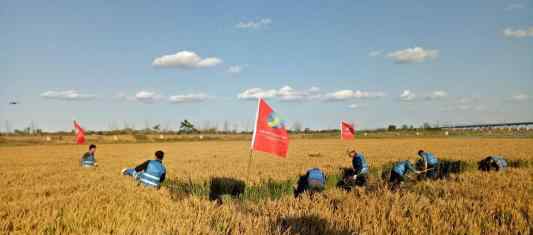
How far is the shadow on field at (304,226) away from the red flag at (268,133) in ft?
7.91

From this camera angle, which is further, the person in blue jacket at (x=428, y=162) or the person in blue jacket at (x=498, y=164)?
the person in blue jacket at (x=498, y=164)

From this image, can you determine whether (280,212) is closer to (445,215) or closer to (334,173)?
(445,215)

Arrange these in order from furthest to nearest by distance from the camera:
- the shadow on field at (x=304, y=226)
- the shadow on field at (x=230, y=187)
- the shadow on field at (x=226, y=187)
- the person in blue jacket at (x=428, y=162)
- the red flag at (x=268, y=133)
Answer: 1. the person in blue jacket at (x=428, y=162)
2. the shadow on field at (x=226, y=187)
3. the shadow on field at (x=230, y=187)
4. the red flag at (x=268, y=133)
5. the shadow on field at (x=304, y=226)

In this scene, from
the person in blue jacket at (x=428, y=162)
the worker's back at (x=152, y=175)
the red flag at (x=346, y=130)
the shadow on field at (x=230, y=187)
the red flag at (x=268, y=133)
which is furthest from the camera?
the red flag at (x=346, y=130)

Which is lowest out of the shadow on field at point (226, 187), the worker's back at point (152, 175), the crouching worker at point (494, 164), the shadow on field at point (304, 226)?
the shadow on field at point (226, 187)

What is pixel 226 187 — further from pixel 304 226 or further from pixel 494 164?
pixel 494 164

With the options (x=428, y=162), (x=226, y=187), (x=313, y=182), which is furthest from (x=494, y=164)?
(x=226, y=187)

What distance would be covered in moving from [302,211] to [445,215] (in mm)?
2284

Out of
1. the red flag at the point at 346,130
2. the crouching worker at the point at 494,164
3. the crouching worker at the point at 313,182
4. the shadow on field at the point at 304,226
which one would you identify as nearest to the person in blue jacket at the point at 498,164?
the crouching worker at the point at 494,164

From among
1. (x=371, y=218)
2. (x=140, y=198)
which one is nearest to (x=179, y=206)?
(x=140, y=198)

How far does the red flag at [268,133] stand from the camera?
7.49m

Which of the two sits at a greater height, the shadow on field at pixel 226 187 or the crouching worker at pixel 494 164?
the crouching worker at pixel 494 164

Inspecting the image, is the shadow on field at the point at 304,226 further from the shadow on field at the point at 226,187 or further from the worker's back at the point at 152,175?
the shadow on field at the point at 226,187

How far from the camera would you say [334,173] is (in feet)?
41.9
